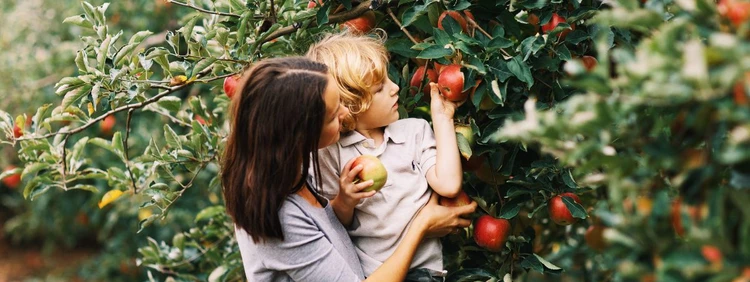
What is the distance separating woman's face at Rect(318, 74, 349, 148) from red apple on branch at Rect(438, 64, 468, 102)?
0.23 metres

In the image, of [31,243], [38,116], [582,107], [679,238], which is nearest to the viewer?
[582,107]

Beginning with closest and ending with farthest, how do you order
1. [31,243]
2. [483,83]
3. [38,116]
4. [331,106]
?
1. [331,106]
2. [483,83]
3. [38,116]
4. [31,243]

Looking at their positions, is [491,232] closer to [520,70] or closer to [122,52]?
[520,70]

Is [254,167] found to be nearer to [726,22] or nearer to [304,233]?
[304,233]

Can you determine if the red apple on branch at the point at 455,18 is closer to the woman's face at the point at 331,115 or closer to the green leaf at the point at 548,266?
the woman's face at the point at 331,115

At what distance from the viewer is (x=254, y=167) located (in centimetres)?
173

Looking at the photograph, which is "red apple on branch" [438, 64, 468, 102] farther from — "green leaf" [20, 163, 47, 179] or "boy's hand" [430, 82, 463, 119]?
"green leaf" [20, 163, 47, 179]

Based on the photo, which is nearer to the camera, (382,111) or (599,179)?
(599,179)

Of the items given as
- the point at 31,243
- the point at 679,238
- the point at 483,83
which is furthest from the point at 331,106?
the point at 31,243

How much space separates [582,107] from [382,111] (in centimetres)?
79

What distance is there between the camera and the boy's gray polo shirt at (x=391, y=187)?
188 centimetres

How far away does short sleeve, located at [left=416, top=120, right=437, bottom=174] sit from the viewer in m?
1.89

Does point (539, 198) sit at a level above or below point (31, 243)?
above

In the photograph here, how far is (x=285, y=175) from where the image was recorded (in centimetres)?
173
